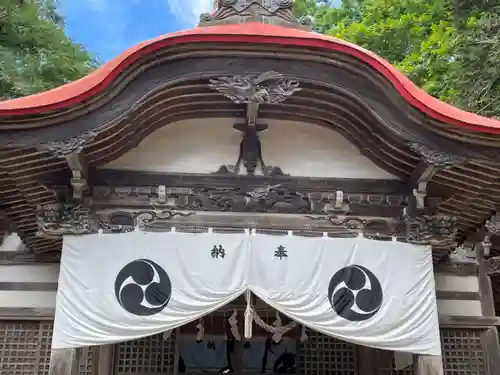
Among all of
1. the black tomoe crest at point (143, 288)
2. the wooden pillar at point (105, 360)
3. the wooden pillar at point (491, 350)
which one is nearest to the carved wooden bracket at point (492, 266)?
the wooden pillar at point (491, 350)

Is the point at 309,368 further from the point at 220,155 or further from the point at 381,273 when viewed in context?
the point at 220,155

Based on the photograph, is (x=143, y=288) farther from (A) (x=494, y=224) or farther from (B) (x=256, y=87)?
(A) (x=494, y=224)

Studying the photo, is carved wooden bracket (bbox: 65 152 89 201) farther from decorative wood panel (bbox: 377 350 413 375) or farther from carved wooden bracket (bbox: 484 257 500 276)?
carved wooden bracket (bbox: 484 257 500 276)

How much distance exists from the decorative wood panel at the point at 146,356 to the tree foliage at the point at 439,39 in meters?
8.02

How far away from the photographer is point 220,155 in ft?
24.4

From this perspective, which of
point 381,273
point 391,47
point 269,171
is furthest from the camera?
point 391,47

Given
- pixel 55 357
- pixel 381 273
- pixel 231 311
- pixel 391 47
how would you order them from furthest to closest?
1. pixel 391 47
2. pixel 231 311
3. pixel 381 273
4. pixel 55 357

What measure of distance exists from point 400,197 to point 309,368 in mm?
2986

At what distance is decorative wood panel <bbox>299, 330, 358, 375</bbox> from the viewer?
8578 mm

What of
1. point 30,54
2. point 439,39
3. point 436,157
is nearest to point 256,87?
point 436,157

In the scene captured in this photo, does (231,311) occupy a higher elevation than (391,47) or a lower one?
lower

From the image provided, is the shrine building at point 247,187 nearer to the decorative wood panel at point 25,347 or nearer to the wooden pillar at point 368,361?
the wooden pillar at point 368,361

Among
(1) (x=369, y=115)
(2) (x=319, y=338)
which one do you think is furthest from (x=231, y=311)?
(1) (x=369, y=115)

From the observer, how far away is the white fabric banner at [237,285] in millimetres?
6535
